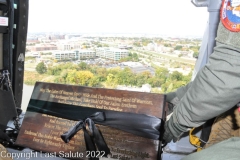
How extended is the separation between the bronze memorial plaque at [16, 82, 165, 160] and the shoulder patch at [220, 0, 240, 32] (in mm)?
470

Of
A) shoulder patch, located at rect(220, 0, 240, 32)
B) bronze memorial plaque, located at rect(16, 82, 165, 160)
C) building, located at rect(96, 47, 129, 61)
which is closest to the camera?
shoulder patch, located at rect(220, 0, 240, 32)

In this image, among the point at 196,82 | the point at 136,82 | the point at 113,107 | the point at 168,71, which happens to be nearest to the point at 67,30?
the point at 136,82

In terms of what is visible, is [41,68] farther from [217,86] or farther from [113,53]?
[217,86]

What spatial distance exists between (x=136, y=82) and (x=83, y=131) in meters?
0.64

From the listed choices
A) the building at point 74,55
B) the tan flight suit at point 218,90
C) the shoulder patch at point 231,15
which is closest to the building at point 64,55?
the building at point 74,55

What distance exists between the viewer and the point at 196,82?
0.82 m

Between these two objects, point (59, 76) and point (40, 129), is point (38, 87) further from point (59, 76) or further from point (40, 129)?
point (59, 76)

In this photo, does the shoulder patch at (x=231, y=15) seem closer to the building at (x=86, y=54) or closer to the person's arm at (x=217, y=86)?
the person's arm at (x=217, y=86)

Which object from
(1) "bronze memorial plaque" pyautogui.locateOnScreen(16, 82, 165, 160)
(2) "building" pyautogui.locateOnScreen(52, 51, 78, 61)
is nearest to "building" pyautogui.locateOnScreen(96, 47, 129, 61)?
(2) "building" pyautogui.locateOnScreen(52, 51, 78, 61)

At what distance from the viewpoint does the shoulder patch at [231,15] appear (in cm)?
70

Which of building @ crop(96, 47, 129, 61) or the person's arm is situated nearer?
the person's arm

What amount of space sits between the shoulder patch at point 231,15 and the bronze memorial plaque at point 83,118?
0.47 m

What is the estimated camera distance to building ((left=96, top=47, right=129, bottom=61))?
5.64 feet

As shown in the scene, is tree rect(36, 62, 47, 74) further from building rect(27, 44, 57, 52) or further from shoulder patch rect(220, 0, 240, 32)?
shoulder patch rect(220, 0, 240, 32)
